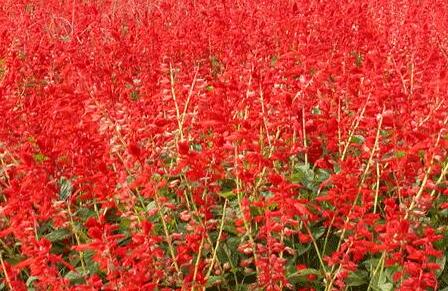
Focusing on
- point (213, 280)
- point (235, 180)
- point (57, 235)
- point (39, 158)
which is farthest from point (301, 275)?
point (39, 158)

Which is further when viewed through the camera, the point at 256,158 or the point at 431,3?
the point at 431,3

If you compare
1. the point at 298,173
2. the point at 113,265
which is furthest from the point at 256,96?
the point at 113,265

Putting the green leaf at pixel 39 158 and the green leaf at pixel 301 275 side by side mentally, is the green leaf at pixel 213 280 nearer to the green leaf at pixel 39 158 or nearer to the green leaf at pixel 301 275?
the green leaf at pixel 301 275

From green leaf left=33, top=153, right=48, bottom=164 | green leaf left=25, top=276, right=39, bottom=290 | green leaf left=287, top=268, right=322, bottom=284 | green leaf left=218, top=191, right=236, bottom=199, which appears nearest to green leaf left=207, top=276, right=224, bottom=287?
green leaf left=287, top=268, right=322, bottom=284

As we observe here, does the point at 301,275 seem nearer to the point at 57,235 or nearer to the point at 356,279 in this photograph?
the point at 356,279

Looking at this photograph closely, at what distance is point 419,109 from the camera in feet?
12.6

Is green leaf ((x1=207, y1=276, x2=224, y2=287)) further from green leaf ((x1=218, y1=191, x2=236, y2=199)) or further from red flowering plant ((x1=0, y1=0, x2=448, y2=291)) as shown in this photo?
green leaf ((x1=218, y1=191, x2=236, y2=199))

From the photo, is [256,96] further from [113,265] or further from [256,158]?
[113,265]

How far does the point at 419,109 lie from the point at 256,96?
0.89 m

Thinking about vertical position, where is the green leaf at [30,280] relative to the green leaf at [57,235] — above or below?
below

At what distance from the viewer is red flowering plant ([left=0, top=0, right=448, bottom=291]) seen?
291 centimetres

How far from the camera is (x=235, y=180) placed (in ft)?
11.2

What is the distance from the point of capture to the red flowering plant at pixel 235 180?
9.54 feet

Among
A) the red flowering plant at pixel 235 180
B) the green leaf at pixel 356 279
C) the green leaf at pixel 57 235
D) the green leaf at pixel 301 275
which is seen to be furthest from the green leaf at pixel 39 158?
the green leaf at pixel 356 279
